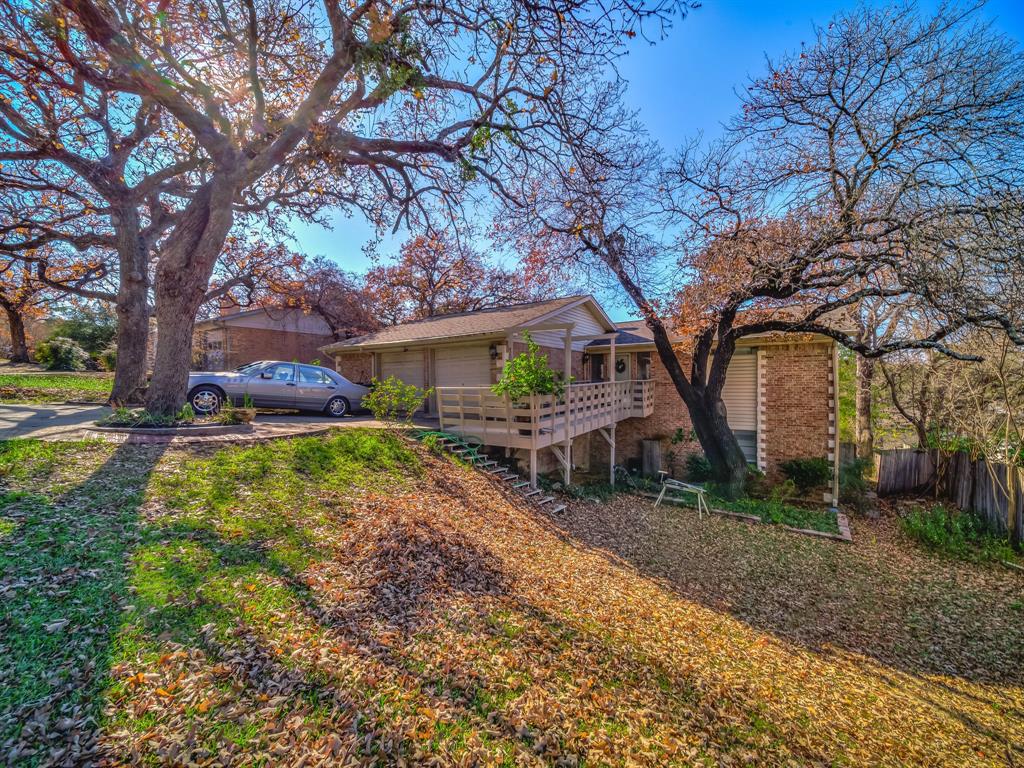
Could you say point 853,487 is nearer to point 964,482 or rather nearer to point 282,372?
point 964,482

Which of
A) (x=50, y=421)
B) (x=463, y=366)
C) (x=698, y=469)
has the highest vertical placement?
(x=463, y=366)

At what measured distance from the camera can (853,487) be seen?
11930mm

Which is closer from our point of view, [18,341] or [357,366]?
[357,366]

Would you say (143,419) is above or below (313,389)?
below

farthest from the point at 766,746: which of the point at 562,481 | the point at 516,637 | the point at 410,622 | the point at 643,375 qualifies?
the point at 643,375

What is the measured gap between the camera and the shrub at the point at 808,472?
1180cm

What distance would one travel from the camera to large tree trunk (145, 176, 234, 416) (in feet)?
26.0

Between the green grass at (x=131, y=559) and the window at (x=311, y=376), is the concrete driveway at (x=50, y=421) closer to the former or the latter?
the green grass at (x=131, y=559)

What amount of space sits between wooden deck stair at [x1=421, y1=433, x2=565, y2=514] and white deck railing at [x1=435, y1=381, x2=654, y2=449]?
44 cm

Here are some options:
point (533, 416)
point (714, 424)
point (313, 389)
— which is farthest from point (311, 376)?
point (714, 424)

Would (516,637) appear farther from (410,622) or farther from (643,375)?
(643,375)

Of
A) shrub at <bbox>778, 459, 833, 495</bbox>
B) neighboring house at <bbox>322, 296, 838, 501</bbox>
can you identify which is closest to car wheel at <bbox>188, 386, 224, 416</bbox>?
neighboring house at <bbox>322, 296, 838, 501</bbox>

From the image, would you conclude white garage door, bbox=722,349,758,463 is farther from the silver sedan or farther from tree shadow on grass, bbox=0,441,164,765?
tree shadow on grass, bbox=0,441,164,765

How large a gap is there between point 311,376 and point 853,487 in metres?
16.0
